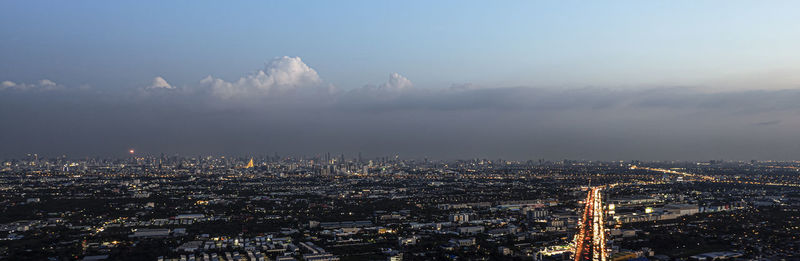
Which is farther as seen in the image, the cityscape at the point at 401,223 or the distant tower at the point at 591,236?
the cityscape at the point at 401,223

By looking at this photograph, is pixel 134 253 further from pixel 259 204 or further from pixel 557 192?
pixel 557 192

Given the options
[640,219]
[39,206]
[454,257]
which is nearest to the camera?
[454,257]

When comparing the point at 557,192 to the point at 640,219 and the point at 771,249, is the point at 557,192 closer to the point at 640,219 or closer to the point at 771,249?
the point at 640,219

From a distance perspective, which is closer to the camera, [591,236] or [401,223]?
[591,236]

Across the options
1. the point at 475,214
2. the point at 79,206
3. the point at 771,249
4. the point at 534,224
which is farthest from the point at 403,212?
the point at 79,206

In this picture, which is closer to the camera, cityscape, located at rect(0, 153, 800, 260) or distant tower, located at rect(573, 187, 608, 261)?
distant tower, located at rect(573, 187, 608, 261)

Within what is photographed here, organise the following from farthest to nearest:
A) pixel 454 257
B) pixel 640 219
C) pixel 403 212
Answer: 1. pixel 403 212
2. pixel 640 219
3. pixel 454 257

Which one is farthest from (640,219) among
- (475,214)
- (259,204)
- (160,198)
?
(160,198)

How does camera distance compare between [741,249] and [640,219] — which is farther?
[640,219]
